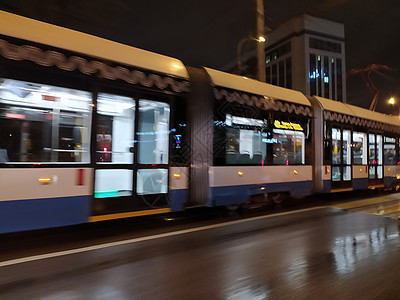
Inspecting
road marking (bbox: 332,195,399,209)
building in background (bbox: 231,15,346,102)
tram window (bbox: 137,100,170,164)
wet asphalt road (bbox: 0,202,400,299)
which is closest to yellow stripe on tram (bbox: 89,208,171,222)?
wet asphalt road (bbox: 0,202,400,299)

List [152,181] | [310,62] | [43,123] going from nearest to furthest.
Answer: [43,123] → [152,181] → [310,62]

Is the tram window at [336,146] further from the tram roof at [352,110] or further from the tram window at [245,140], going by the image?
the tram window at [245,140]

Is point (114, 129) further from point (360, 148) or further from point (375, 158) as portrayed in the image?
point (375, 158)

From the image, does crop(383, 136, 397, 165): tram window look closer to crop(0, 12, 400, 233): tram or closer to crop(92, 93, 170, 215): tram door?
crop(0, 12, 400, 233): tram

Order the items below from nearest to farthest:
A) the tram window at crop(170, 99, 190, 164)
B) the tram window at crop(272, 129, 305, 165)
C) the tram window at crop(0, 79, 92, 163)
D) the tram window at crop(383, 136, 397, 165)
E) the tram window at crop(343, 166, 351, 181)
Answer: the tram window at crop(0, 79, 92, 163), the tram window at crop(170, 99, 190, 164), the tram window at crop(272, 129, 305, 165), the tram window at crop(343, 166, 351, 181), the tram window at crop(383, 136, 397, 165)

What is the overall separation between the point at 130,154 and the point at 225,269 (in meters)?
2.83

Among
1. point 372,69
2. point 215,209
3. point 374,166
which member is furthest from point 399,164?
point 215,209

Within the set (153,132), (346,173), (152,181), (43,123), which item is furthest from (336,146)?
(43,123)

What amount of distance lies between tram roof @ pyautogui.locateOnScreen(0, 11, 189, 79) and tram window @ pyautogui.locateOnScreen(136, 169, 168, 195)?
2.05 m

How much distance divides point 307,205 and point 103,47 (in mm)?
7636

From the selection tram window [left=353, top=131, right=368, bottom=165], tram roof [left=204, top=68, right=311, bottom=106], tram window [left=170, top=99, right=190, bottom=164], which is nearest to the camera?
tram window [left=170, top=99, right=190, bottom=164]

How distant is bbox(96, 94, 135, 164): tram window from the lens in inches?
218

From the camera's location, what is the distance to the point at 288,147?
28.7 feet

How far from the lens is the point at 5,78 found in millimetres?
4512
